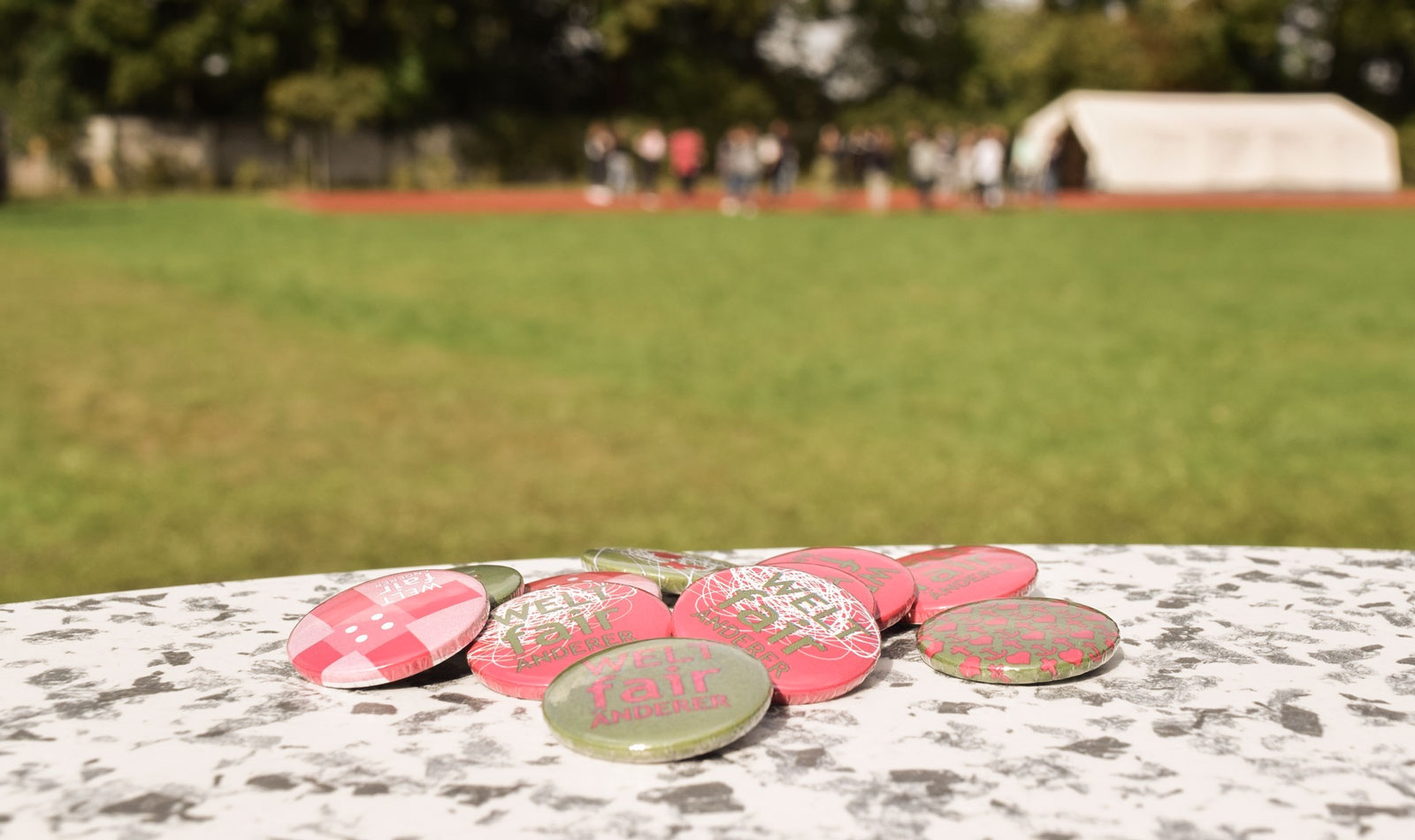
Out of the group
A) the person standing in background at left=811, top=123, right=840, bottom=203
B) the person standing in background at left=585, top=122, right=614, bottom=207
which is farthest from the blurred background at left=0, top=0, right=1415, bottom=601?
the person standing in background at left=811, top=123, right=840, bottom=203

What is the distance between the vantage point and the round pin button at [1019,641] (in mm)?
1218

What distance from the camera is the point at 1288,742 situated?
3.58 ft

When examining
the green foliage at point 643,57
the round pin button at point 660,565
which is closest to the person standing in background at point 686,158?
the green foliage at point 643,57

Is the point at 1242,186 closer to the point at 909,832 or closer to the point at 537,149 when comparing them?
the point at 537,149

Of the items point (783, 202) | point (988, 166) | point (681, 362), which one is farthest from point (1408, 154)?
point (681, 362)

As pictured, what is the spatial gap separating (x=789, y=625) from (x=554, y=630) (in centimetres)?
25

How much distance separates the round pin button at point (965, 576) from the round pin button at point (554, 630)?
32 cm

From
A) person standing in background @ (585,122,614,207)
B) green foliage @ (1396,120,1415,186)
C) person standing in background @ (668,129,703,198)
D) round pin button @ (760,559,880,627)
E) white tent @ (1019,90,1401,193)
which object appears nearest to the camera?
round pin button @ (760,559,880,627)

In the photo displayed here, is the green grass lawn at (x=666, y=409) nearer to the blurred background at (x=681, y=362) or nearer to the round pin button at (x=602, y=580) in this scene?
the blurred background at (x=681, y=362)

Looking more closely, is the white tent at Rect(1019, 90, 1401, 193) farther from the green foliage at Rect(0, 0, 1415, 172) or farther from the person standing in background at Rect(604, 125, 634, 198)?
the person standing in background at Rect(604, 125, 634, 198)

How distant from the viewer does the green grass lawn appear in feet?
18.6

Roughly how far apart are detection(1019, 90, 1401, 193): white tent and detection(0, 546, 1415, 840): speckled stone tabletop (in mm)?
35936

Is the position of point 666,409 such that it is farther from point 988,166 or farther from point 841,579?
point 988,166

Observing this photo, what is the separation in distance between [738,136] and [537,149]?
15.8 meters
